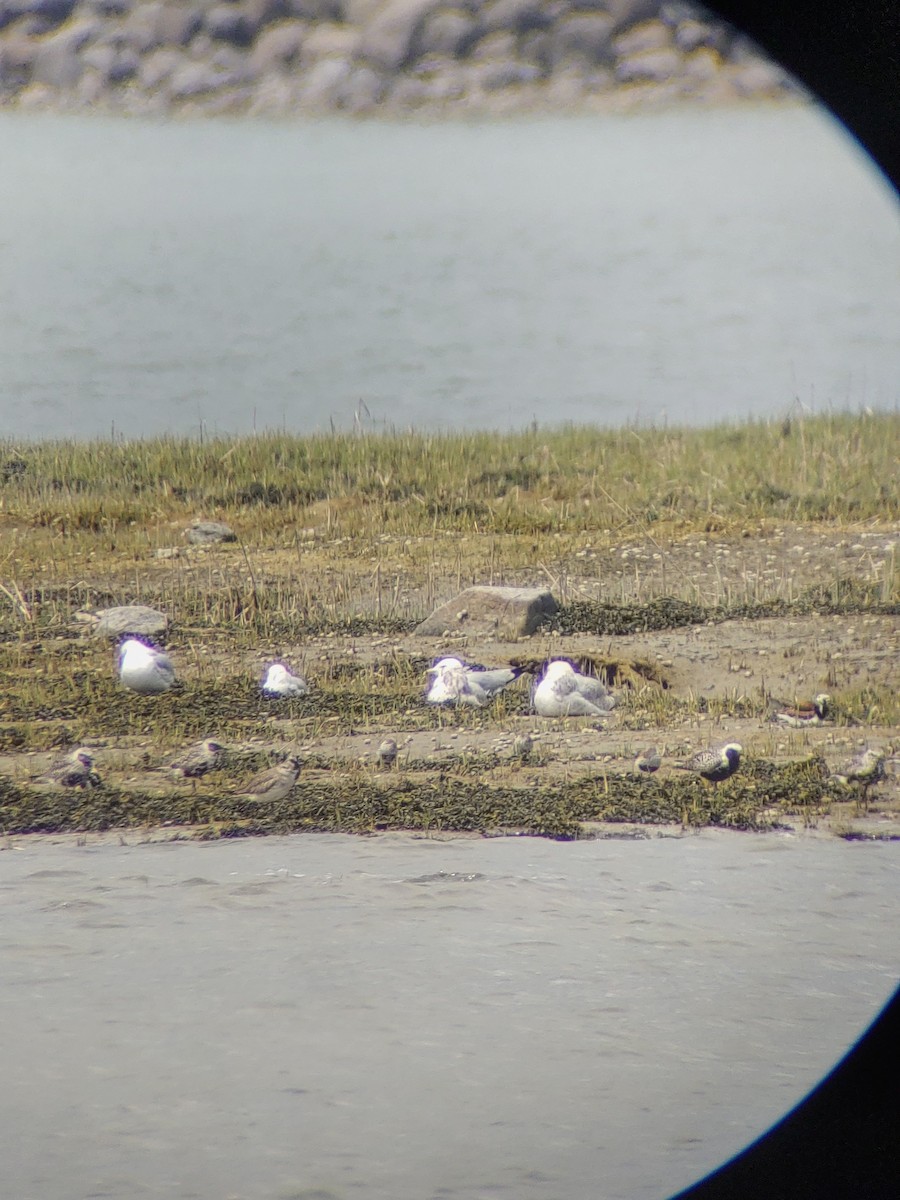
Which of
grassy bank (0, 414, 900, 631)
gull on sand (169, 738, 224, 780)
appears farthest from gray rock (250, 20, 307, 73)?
gull on sand (169, 738, 224, 780)

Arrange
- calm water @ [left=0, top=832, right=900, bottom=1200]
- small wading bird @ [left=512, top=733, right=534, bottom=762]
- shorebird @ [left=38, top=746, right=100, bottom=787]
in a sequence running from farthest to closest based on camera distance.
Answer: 1. small wading bird @ [left=512, top=733, right=534, bottom=762]
2. shorebird @ [left=38, top=746, right=100, bottom=787]
3. calm water @ [left=0, top=832, right=900, bottom=1200]

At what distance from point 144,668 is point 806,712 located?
1.09 metres

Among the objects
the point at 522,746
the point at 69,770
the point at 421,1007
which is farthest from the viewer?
the point at 522,746

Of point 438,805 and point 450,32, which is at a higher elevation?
point 450,32

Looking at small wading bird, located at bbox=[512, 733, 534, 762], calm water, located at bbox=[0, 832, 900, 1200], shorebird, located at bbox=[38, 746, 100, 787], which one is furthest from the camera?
small wading bird, located at bbox=[512, 733, 534, 762]

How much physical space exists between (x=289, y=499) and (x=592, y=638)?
55 centimetres

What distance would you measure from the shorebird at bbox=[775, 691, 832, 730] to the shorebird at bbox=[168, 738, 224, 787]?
0.92 metres

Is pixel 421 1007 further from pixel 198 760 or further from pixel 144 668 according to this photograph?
pixel 144 668

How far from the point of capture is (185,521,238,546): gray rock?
2006 mm

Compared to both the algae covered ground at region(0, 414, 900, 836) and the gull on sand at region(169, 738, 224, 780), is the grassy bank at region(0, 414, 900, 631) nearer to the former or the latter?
the algae covered ground at region(0, 414, 900, 836)

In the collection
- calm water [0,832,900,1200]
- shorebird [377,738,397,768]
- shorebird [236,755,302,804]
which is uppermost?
shorebird [377,738,397,768]

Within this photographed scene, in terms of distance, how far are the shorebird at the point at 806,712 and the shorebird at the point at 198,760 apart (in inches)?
36.2

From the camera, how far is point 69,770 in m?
1.92

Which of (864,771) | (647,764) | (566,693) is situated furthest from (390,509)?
(864,771)
